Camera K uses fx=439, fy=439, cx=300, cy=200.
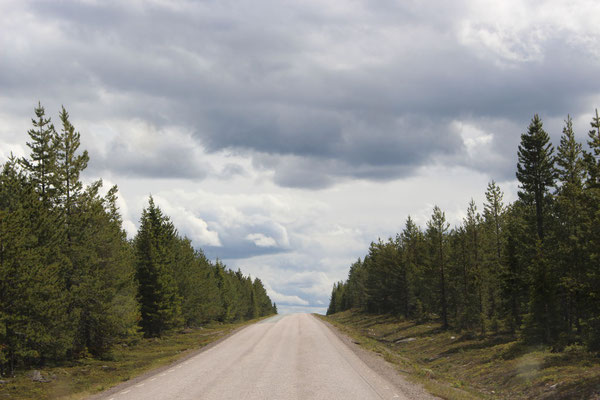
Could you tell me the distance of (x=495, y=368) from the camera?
28297 mm

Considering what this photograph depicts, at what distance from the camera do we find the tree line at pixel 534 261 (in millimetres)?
25547

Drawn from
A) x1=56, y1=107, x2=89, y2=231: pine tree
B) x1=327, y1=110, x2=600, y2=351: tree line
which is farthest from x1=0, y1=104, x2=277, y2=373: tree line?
x1=327, y1=110, x2=600, y2=351: tree line

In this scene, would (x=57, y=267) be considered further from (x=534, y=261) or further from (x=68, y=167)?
(x=534, y=261)

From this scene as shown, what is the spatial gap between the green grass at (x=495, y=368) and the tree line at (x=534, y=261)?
6.25 feet

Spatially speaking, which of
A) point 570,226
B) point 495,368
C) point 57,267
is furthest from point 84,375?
point 570,226

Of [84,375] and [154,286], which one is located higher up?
[154,286]

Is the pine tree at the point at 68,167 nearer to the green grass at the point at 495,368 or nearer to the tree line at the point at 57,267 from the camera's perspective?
the tree line at the point at 57,267

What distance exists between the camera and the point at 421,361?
118 feet

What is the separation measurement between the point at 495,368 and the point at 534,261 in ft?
26.6

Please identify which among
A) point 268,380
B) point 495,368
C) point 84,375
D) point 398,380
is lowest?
point 495,368

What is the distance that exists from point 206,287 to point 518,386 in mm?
51970

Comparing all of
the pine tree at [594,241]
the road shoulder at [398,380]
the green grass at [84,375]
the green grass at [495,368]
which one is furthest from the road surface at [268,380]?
the pine tree at [594,241]

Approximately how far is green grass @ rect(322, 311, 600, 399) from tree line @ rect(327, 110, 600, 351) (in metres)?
1.91

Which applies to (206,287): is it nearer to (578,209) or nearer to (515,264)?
(515,264)
